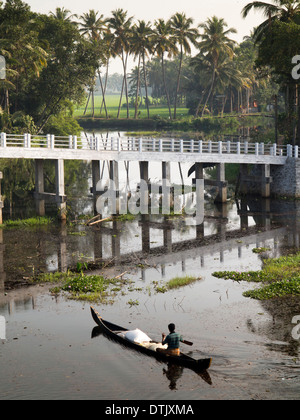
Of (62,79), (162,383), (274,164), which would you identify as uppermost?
(62,79)

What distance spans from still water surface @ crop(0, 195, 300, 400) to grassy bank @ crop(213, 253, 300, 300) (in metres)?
0.56

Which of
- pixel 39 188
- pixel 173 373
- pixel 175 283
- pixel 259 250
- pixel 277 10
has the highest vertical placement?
pixel 277 10

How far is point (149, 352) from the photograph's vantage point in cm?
1473

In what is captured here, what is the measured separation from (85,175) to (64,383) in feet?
149

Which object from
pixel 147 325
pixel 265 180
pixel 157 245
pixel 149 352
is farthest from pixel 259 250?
pixel 265 180

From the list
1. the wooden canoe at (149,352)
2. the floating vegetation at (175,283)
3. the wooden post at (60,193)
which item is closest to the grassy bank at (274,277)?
the floating vegetation at (175,283)

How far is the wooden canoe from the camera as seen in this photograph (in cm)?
1369

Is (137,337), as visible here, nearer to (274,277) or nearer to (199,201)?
(274,277)

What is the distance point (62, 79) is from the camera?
199ft

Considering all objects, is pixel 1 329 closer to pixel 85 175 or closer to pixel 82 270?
pixel 82 270

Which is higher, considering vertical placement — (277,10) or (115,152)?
(277,10)

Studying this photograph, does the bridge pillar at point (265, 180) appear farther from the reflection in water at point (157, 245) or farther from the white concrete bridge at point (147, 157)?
the reflection in water at point (157, 245)

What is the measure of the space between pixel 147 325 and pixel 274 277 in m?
6.78

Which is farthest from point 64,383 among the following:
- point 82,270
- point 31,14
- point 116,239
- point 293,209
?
point 31,14
